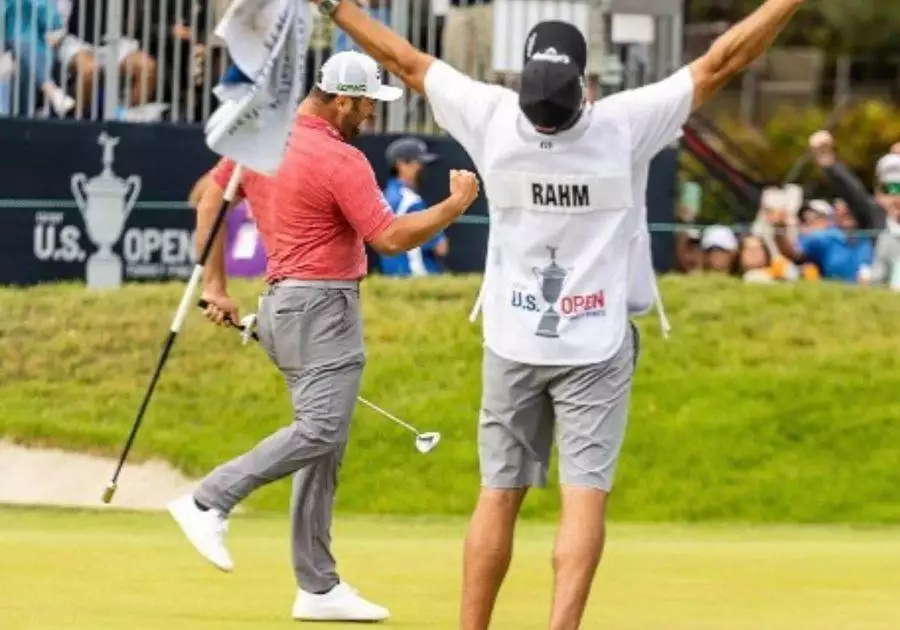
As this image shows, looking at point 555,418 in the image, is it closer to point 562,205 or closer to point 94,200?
point 562,205

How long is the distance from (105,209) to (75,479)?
341 centimetres

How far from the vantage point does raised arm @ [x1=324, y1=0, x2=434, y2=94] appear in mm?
8781

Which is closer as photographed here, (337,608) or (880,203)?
(337,608)

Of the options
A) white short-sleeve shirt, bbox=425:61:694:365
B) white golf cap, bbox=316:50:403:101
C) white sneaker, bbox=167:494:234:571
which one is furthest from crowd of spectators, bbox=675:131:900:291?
white short-sleeve shirt, bbox=425:61:694:365

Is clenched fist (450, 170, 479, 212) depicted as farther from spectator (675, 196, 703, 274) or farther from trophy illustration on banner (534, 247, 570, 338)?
spectator (675, 196, 703, 274)

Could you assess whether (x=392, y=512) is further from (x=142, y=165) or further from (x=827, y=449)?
(x=142, y=165)

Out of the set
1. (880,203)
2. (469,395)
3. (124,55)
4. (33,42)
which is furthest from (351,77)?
(880,203)

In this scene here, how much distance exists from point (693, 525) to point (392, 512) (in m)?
1.82

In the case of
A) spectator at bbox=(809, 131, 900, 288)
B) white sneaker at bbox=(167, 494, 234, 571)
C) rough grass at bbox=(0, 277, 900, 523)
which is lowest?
rough grass at bbox=(0, 277, 900, 523)

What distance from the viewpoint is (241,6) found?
9.37 m

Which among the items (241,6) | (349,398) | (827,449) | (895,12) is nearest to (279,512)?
(827,449)

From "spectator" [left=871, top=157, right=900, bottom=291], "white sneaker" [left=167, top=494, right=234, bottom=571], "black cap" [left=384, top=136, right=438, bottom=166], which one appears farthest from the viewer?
"spectator" [left=871, top=157, right=900, bottom=291]

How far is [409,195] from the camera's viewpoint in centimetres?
1969

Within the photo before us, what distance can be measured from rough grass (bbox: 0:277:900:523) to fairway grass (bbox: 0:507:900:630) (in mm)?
1677
